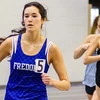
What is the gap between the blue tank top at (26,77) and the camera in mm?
1568

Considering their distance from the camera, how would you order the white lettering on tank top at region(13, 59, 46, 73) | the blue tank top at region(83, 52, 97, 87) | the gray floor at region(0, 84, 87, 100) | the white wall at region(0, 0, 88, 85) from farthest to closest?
the white wall at region(0, 0, 88, 85), the gray floor at region(0, 84, 87, 100), the blue tank top at region(83, 52, 97, 87), the white lettering on tank top at region(13, 59, 46, 73)

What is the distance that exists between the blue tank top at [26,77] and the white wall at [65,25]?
3.99 meters

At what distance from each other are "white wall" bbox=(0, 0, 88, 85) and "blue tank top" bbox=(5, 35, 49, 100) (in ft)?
13.1

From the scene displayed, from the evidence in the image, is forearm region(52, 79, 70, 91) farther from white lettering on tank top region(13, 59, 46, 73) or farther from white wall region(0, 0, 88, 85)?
white wall region(0, 0, 88, 85)

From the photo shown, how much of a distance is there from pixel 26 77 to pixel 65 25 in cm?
443

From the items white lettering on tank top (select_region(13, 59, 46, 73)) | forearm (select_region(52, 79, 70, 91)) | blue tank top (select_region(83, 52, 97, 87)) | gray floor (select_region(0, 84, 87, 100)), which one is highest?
white lettering on tank top (select_region(13, 59, 46, 73))

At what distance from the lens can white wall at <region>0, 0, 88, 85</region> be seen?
18.2ft

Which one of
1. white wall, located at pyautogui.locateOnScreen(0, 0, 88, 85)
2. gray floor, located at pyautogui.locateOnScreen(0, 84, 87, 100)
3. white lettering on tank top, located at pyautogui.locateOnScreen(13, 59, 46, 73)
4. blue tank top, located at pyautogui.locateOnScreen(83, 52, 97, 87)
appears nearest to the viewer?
white lettering on tank top, located at pyautogui.locateOnScreen(13, 59, 46, 73)

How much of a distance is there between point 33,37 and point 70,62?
4503 mm

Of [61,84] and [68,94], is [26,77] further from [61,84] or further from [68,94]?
[68,94]

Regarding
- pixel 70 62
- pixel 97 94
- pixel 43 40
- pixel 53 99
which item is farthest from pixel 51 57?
pixel 70 62

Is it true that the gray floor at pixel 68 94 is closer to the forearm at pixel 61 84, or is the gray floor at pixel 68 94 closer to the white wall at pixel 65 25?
the white wall at pixel 65 25

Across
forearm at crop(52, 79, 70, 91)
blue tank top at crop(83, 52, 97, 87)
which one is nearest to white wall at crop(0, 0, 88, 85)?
blue tank top at crop(83, 52, 97, 87)

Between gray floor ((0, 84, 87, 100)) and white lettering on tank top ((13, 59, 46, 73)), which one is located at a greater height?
white lettering on tank top ((13, 59, 46, 73))
